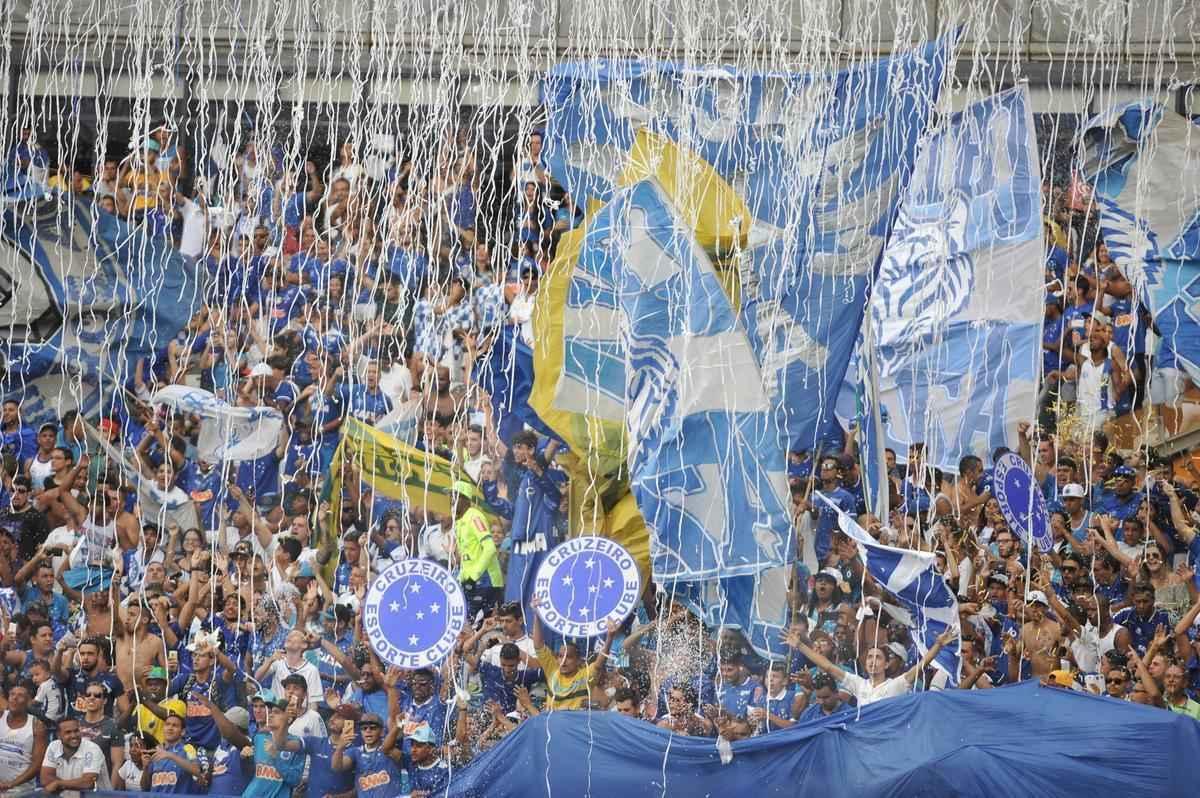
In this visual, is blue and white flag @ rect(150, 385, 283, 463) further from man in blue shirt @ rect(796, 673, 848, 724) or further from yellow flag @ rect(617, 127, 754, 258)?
man in blue shirt @ rect(796, 673, 848, 724)

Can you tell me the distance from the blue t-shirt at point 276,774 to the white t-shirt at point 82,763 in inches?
29.6

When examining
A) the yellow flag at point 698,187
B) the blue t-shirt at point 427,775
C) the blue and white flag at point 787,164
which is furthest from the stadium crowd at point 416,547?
the yellow flag at point 698,187

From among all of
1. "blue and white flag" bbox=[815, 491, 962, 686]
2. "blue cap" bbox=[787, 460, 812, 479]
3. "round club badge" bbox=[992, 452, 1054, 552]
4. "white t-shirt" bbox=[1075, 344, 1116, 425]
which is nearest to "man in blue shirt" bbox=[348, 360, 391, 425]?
"blue cap" bbox=[787, 460, 812, 479]

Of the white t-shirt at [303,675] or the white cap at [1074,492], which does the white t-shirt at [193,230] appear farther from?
the white cap at [1074,492]

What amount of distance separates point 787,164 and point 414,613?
3282mm

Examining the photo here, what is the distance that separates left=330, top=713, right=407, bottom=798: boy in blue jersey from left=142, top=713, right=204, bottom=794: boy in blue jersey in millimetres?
724

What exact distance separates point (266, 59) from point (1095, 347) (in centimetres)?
533

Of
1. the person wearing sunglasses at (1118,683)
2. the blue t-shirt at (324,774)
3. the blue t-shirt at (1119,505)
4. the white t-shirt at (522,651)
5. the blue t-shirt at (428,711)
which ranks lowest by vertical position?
the blue t-shirt at (324,774)

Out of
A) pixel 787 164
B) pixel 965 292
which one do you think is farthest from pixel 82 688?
pixel 965 292

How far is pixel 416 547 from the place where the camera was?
953cm

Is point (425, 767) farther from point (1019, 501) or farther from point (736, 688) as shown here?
point (1019, 501)

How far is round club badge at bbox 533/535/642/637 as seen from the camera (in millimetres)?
8836

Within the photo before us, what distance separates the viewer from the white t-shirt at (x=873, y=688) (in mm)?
8375

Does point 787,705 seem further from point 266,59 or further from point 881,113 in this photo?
point 266,59
